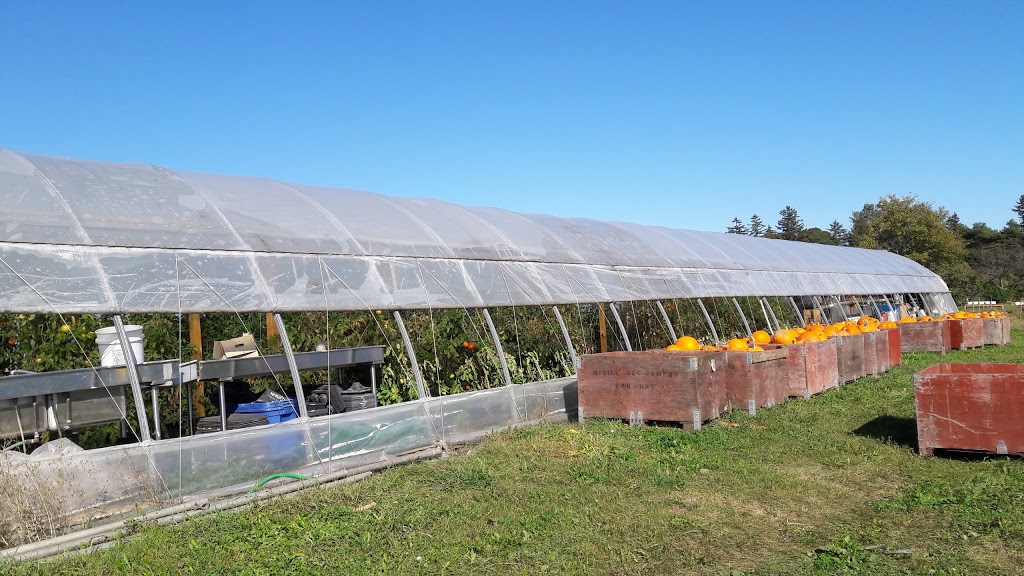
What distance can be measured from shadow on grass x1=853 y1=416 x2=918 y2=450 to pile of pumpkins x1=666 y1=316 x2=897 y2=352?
1.75 m

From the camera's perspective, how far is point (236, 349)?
8414 mm

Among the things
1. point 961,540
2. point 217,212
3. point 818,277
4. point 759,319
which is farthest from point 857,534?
point 818,277

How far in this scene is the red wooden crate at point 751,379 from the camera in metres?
9.81

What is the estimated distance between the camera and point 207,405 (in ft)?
32.1

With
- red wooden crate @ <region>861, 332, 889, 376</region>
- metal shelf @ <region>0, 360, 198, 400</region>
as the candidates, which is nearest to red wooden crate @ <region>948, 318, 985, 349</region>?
red wooden crate @ <region>861, 332, 889, 376</region>

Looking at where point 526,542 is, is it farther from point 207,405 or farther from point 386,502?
point 207,405

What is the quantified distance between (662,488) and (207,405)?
Result: 6019 mm

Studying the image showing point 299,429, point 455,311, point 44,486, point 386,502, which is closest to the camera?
point 44,486

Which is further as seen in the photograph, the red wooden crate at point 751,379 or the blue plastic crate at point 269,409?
the red wooden crate at point 751,379

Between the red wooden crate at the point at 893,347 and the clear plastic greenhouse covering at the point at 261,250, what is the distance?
3.74 metres

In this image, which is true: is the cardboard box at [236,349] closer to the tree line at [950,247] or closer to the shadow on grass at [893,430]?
the shadow on grass at [893,430]

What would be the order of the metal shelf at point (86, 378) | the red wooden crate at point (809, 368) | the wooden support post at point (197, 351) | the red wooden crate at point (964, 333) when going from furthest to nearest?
the red wooden crate at point (964, 333)
the red wooden crate at point (809, 368)
the wooden support post at point (197, 351)
the metal shelf at point (86, 378)

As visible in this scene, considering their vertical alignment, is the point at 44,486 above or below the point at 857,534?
above

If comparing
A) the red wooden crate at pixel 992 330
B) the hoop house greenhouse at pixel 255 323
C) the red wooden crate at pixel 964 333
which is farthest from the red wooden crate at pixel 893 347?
the red wooden crate at pixel 992 330
